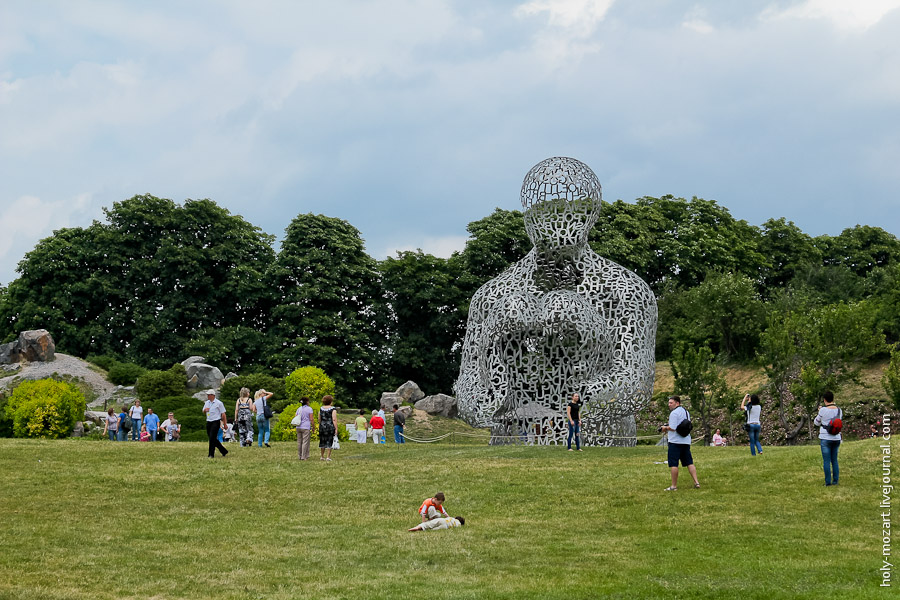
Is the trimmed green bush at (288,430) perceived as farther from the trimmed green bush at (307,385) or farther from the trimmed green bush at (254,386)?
the trimmed green bush at (254,386)

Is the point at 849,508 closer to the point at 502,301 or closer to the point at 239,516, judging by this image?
the point at 239,516

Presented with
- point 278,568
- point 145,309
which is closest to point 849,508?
point 278,568

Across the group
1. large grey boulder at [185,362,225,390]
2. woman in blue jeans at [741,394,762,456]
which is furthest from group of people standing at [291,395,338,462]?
large grey boulder at [185,362,225,390]

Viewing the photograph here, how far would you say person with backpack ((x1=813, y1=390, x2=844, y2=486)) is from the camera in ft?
45.3

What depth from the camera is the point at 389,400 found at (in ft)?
141

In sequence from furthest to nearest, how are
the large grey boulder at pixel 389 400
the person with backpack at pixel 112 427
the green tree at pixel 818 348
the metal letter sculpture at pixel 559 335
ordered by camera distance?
the large grey boulder at pixel 389 400 → the green tree at pixel 818 348 → the person with backpack at pixel 112 427 → the metal letter sculpture at pixel 559 335

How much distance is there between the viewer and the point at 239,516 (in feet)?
43.3

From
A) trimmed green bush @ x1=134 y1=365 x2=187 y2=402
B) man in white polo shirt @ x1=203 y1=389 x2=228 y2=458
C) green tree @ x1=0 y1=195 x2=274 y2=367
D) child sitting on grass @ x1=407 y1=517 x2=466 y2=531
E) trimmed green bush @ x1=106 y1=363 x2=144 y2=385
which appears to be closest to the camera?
child sitting on grass @ x1=407 y1=517 x2=466 y2=531

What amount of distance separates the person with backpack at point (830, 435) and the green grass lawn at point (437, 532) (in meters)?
0.29

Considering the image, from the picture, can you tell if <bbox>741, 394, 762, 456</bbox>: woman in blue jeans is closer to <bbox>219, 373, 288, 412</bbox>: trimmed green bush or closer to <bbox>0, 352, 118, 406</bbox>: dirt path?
<bbox>219, 373, 288, 412</bbox>: trimmed green bush

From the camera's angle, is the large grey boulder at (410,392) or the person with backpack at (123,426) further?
the large grey boulder at (410,392)

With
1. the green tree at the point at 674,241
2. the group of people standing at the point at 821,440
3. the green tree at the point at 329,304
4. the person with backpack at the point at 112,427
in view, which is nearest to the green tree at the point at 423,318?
the green tree at the point at 329,304

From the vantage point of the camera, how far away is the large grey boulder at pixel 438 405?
4241 centimetres

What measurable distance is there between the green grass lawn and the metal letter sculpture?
3.69 meters
